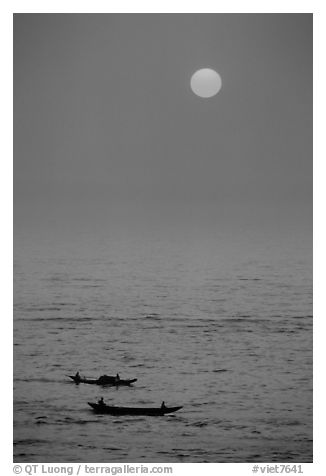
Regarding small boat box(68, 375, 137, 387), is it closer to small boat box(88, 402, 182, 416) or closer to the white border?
small boat box(88, 402, 182, 416)

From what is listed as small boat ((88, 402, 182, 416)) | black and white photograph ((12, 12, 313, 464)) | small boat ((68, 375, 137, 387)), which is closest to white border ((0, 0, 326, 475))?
black and white photograph ((12, 12, 313, 464))

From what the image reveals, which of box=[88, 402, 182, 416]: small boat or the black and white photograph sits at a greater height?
the black and white photograph

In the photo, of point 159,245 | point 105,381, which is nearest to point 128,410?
point 105,381

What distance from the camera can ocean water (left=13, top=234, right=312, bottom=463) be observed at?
5004mm

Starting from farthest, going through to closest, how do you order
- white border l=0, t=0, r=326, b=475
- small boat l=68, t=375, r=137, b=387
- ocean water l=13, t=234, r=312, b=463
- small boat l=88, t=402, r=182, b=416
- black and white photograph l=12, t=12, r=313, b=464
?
1. small boat l=68, t=375, r=137, b=387
2. small boat l=88, t=402, r=182, b=416
3. black and white photograph l=12, t=12, r=313, b=464
4. ocean water l=13, t=234, r=312, b=463
5. white border l=0, t=0, r=326, b=475

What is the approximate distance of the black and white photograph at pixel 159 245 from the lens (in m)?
5.11

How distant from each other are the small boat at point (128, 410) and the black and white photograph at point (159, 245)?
18 millimetres

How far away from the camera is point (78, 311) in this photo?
6.32 m

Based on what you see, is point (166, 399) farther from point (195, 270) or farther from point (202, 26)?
point (202, 26)

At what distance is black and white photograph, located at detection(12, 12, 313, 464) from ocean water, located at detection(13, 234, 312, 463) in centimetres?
2

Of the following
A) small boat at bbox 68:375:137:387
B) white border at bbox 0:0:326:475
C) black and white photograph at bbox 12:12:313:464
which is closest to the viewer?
white border at bbox 0:0:326:475

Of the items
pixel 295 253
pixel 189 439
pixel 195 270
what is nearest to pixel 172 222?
pixel 195 270
